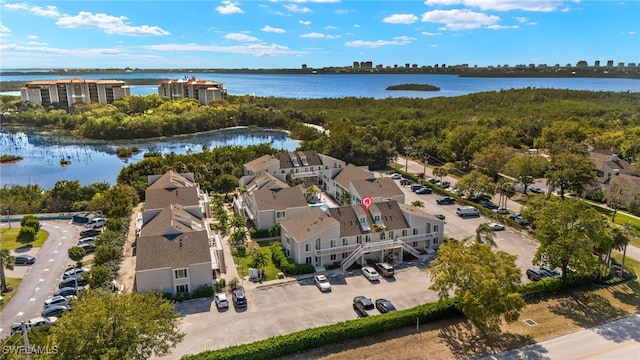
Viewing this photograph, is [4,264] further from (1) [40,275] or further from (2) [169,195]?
(2) [169,195]

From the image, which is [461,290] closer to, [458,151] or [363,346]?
[363,346]

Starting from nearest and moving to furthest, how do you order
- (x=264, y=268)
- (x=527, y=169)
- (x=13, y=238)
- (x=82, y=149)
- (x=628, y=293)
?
(x=628, y=293) < (x=264, y=268) < (x=13, y=238) < (x=527, y=169) < (x=82, y=149)

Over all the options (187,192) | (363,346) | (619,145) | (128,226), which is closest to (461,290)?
(363,346)

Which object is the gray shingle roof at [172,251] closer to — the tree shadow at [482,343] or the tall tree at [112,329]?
the tall tree at [112,329]

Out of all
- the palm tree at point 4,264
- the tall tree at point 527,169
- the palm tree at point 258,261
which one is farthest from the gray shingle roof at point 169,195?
the tall tree at point 527,169

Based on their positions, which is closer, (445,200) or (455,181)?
(445,200)

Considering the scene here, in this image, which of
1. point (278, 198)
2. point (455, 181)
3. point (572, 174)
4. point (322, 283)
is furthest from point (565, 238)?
point (455, 181)

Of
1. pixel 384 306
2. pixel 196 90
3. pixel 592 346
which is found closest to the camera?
pixel 592 346
